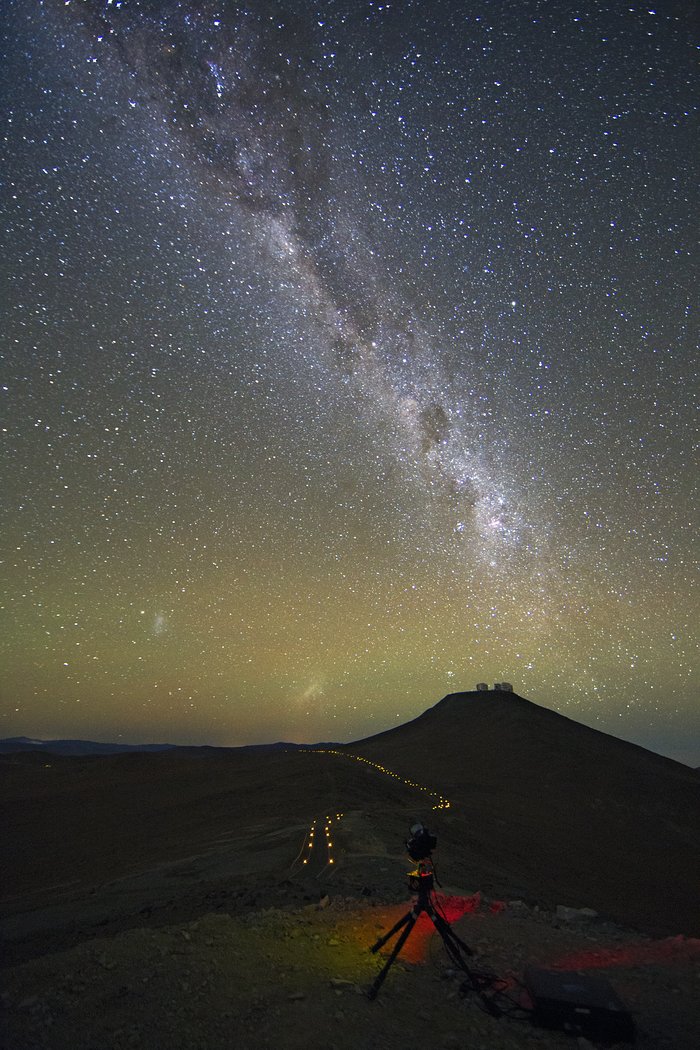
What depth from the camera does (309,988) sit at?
705 centimetres

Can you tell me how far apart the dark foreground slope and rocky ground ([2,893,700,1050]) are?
904cm

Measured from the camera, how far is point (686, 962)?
28.3 feet

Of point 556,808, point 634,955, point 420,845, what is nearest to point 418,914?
point 420,845

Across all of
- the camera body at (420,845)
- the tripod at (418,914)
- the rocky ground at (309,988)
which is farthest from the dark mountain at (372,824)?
the camera body at (420,845)

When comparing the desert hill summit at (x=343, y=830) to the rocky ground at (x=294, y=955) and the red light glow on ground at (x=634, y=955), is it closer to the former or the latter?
the rocky ground at (x=294, y=955)

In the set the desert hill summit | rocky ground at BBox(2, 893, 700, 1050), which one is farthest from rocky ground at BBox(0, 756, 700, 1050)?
the desert hill summit

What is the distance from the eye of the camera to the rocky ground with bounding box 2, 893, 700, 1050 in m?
6.04

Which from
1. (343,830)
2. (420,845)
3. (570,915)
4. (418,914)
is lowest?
(570,915)

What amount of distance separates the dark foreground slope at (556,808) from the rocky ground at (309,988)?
9040mm

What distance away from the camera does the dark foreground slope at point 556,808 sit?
2467 centimetres

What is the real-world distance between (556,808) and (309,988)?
44.8 metres

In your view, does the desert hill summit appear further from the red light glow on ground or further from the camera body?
the camera body

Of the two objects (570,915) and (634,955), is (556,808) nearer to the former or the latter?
(570,915)

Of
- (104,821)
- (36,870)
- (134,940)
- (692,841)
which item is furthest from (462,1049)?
(692,841)
